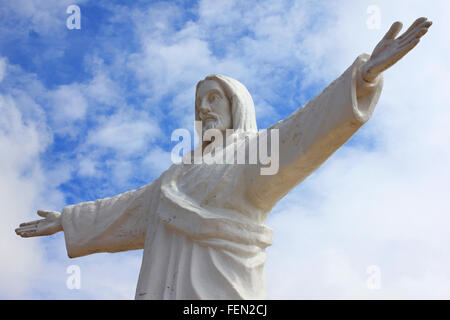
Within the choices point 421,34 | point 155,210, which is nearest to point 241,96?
point 155,210

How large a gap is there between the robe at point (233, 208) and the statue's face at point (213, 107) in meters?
0.63

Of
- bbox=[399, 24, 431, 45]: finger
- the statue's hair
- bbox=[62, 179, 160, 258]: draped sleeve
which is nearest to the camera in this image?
bbox=[399, 24, 431, 45]: finger

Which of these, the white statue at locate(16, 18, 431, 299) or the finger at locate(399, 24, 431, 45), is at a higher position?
the finger at locate(399, 24, 431, 45)

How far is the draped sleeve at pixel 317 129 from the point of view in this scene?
3803mm

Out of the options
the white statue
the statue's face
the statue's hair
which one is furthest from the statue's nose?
the white statue

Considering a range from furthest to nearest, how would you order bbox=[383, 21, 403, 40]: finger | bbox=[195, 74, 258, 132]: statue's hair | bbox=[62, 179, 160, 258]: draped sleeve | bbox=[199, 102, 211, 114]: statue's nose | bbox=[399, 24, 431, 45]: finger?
bbox=[199, 102, 211, 114]: statue's nose, bbox=[195, 74, 258, 132]: statue's hair, bbox=[62, 179, 160, 258]: draped sleeve, bbox=[383, 21, 403, 40]: finger, bbox=[399, 24, 431, 45]: finger

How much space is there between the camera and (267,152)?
14.0 ft

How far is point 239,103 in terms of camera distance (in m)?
5.29

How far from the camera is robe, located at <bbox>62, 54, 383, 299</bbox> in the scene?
3.88 metres

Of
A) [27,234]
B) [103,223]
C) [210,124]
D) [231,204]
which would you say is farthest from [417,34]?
[27,234]

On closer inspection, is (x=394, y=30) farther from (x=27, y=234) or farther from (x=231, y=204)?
(x=27, y=234)

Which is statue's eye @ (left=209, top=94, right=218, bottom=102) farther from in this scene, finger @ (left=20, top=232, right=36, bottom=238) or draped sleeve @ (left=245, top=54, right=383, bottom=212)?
finger @ (left=20, top=232, right=36, bottom=238)

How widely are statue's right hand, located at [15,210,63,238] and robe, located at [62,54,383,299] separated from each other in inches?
49.5
